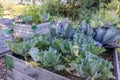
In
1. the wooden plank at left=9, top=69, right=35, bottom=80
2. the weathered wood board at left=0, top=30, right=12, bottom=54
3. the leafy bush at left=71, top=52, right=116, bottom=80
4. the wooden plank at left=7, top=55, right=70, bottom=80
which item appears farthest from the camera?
the weathered wood board at left=0, top=30, right=12, bottom=54

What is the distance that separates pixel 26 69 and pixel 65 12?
205 inches

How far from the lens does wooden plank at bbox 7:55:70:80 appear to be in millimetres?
1342

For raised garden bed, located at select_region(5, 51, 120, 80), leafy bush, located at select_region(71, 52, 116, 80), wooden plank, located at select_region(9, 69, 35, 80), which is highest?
leafy bush, located at select_region(71, 52, 116, 80)

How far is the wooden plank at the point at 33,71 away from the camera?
52.8 inches

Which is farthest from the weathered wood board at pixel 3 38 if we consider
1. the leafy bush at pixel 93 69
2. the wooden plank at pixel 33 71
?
the leafy bush at pixel 93 69

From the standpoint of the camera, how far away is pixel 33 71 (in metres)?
1.50

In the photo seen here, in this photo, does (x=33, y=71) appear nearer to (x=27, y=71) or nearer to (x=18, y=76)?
(x=27, y=71)

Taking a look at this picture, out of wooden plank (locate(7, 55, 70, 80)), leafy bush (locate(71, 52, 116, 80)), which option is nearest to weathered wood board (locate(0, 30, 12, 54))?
wooden plank (locate(7, 55, 70, 80))

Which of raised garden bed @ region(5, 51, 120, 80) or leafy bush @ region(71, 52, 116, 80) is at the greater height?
leafy bush @ region(71, 52, 116, 80)

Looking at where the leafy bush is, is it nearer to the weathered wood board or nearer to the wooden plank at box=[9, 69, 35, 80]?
the wooden plank at box=[9, 69, 35, 80]

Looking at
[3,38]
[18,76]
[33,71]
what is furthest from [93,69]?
[3,38]

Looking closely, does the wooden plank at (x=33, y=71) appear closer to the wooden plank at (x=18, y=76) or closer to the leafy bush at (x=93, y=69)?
the wooden plank at (x=18, y=76)

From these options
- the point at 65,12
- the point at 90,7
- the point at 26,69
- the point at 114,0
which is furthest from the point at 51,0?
the point at 26,69

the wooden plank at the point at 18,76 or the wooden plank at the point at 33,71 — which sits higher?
the wooden plank at the point at 33,71
